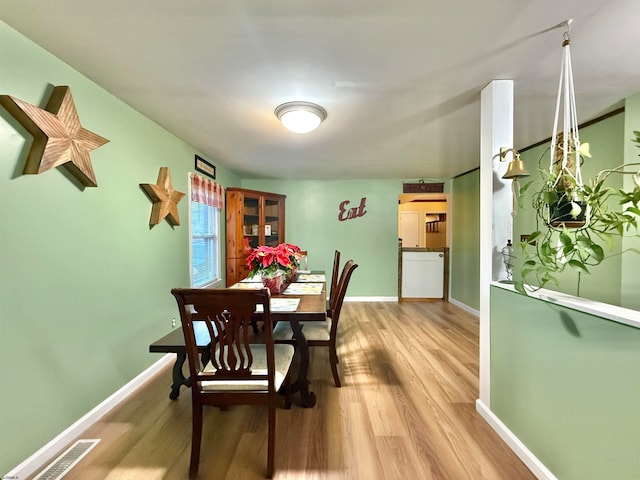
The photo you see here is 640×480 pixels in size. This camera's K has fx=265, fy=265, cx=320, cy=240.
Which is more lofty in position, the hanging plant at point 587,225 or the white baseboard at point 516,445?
the hanging plant at point 587,225

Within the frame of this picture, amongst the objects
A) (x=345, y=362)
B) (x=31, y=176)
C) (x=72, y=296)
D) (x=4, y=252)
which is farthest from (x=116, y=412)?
(x=345, y=362)

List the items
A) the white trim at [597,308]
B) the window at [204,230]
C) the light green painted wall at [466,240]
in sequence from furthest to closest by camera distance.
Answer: the light green painted wall at [466,240] < the window at [204,230] < the white trim at [597,308]

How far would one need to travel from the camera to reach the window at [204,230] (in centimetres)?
311

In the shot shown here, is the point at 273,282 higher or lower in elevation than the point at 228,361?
higher

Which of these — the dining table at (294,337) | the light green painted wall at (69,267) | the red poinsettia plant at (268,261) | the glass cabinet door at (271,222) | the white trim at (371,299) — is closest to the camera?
the light green painted wall at (69,267)

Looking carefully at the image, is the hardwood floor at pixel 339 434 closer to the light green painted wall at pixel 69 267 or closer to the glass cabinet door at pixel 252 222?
the light green painted wall at pixel 69 267

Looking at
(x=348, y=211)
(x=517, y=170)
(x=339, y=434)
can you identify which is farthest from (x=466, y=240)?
(x=339, y=434)

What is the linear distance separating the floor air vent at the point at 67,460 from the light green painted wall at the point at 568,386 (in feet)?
7.92

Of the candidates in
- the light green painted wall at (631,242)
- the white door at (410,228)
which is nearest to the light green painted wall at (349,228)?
the white door at (410,228)

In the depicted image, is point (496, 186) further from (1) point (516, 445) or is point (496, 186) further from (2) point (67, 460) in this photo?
(2) point (67, 460)

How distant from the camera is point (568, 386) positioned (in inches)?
46.7

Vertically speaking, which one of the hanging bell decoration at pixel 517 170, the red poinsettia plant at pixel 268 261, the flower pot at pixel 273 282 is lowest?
the flower pot at pixel 273 282

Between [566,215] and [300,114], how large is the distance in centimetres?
171

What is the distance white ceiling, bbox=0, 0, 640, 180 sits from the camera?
3.84ft
